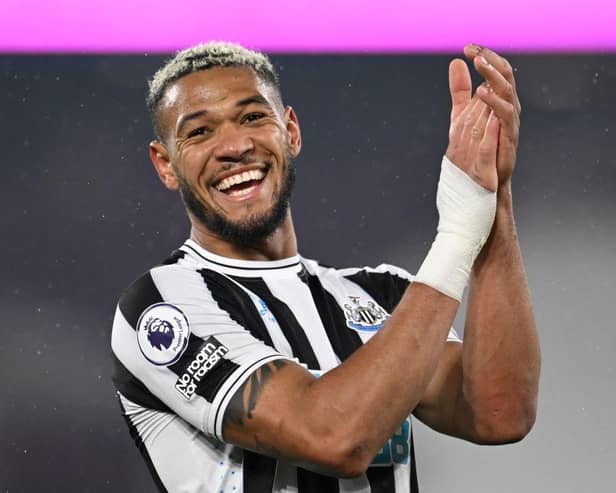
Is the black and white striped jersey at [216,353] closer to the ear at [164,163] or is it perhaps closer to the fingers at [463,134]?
the ear at [164,163]

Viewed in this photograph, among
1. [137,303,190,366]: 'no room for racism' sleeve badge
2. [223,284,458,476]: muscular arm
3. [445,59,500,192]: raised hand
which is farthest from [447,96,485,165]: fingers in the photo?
[137,303,190,366]: 'no room for racism' sleeve badge

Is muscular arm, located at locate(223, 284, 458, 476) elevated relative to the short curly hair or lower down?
lower down

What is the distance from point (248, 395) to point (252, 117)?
48 cm

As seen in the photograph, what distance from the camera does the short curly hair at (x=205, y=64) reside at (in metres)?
1.71

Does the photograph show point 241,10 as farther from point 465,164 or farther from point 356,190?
point 465,164

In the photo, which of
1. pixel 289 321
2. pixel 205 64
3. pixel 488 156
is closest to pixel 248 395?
pixel 289 321

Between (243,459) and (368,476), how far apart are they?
178 millimetres

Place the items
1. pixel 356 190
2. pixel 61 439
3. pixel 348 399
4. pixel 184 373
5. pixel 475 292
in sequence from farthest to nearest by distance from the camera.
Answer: pixel 356 190
pixel 61 439
pixel 475 292
pixel 184 373
pixel 348 399

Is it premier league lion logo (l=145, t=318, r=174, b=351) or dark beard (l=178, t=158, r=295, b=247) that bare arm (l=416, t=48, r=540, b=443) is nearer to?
dark beard (l=178, t=158, r=295, b=247)

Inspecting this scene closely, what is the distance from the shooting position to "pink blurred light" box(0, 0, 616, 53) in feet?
8.51

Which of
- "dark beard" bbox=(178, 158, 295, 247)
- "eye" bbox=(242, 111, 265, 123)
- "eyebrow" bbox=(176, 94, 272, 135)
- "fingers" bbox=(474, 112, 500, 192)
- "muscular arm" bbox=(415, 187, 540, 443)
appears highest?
"eyebrow" bbox=(176, 94, 272, 135)

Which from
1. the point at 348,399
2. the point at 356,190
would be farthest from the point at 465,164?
the point at 356,190

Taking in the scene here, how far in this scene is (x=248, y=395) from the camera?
140 centimetres

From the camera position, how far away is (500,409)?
1.61 metres
